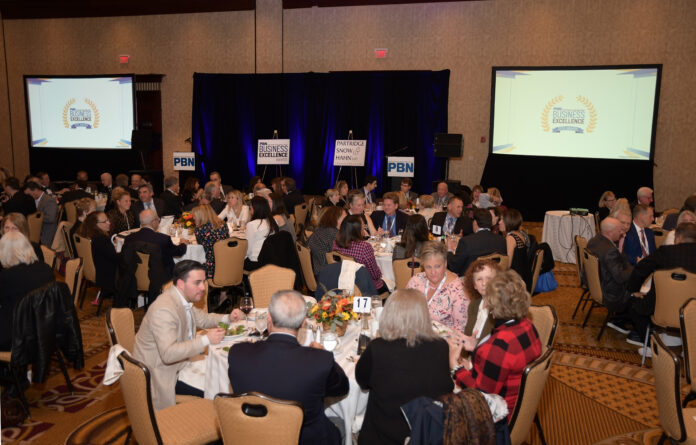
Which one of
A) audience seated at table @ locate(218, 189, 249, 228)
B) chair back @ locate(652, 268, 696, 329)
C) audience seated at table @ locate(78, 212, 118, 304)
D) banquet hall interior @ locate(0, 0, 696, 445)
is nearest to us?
chair back @ locate(652, 268, 696, 329)

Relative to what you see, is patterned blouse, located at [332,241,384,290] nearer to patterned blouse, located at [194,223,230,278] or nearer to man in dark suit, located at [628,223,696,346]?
patterned blouse, located at [194,223,230,278]

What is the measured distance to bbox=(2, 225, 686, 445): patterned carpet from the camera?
→ 4238mm

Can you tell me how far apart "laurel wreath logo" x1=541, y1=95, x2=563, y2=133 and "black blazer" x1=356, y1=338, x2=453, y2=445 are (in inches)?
429

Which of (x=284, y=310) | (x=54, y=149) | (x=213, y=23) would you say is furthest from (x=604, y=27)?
(x=54, y=149)

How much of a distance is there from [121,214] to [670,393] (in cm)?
675

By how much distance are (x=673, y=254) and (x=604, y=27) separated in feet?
28.3

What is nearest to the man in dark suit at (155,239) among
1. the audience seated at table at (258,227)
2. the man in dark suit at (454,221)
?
the audience seated at table at (258,227)

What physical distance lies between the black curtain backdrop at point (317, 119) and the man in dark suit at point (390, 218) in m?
6.27

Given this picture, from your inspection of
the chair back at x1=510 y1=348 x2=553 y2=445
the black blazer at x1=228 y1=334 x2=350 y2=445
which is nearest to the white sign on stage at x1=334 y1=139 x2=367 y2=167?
the chair back at x1=510 y1=348 x2=553 y2=445

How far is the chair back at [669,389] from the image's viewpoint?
10.3 feet

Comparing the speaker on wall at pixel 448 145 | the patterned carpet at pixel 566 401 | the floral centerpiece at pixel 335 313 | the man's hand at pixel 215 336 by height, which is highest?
the speaker on wall at pixel 448 145

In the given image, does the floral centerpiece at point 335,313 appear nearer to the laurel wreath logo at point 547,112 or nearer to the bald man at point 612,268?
the bald man at point 612,268

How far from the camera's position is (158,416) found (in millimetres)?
3410

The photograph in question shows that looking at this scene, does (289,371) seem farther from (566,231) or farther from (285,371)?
(566,231)
